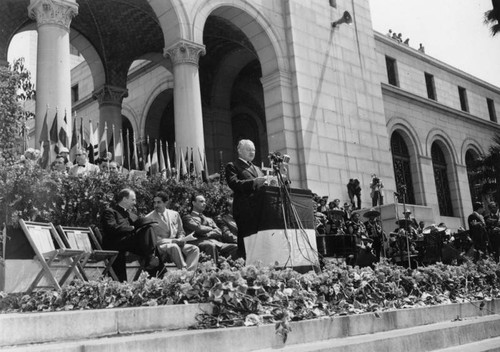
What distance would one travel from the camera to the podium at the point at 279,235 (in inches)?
240

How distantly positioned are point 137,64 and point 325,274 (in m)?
24.7

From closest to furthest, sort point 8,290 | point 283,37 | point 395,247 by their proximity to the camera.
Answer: point 8,290
point 395,247
point 283,37

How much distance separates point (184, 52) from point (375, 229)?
25.7ft

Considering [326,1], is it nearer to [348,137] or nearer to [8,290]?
[348,137]

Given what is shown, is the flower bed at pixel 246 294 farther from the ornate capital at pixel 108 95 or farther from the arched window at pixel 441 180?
the arched window at pixel 441 180

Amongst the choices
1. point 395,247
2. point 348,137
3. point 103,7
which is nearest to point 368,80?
point 348,137

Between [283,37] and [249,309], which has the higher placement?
[283,37]

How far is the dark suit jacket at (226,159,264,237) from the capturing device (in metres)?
6.25

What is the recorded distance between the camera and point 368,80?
2186 cm

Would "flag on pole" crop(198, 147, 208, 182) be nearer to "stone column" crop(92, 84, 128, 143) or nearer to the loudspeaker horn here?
"stone column" crop(92, 84, 128, 143)

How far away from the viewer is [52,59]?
A: 1259cm

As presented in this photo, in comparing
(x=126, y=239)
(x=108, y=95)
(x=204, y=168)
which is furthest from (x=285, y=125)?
(x=126, y=239)

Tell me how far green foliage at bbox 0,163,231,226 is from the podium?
3.50 m

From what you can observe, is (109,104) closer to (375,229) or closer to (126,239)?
(375,229)
